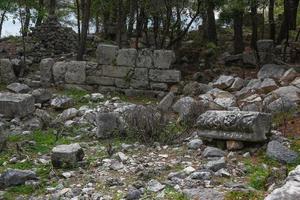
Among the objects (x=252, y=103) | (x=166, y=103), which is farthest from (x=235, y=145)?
(x=166, y=103)

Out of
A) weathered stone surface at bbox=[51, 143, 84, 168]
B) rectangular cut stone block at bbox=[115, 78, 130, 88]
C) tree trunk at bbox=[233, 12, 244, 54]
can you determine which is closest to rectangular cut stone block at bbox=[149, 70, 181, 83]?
rectangular cut stone block at bbox=[115, 78, 130, 88]

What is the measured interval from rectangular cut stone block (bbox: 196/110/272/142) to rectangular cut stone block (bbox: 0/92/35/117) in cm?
403

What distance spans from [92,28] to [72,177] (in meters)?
23.1

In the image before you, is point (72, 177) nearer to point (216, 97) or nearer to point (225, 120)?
point (225, 120)

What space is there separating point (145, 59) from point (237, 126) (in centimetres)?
647

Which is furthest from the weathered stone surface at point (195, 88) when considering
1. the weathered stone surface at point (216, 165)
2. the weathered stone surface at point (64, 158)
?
the weathered stone surface at point (64, 158)

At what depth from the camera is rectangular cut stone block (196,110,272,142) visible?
26.3 ft

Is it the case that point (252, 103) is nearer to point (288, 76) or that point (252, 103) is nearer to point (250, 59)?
point (288, 76)

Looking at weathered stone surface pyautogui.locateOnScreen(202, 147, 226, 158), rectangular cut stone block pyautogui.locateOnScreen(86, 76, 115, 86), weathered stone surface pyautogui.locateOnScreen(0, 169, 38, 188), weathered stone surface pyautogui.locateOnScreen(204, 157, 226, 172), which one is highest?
rectangular cut stone block pyautogui.locateOnScreen(86, 76, 115, 86)

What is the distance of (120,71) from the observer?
14422 millimetres

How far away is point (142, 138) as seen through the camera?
29.3ft

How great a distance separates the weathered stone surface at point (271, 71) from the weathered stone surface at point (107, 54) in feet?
13.2

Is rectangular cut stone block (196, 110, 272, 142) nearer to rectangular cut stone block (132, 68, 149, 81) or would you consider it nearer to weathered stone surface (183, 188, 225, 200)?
weathered stone surface (183, 188, 225, 200)

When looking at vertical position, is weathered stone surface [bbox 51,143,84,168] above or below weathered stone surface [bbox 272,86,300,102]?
below
